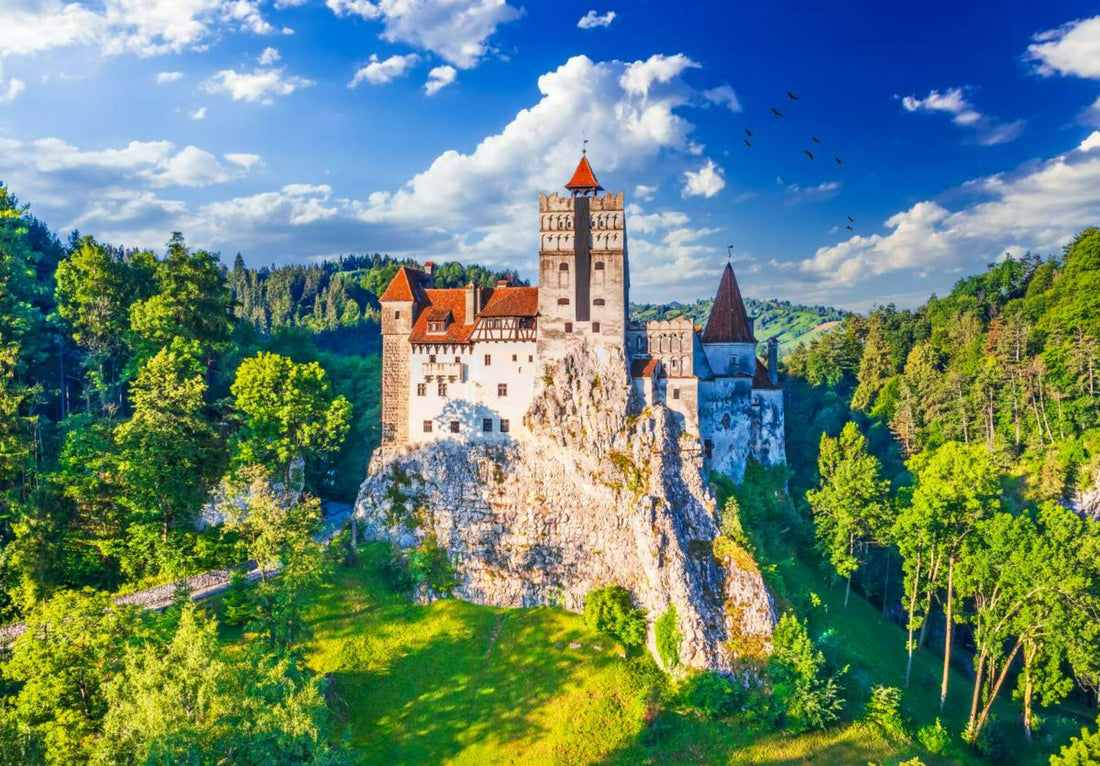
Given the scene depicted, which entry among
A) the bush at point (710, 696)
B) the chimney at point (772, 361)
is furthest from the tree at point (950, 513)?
the chimney at point (772, 361)

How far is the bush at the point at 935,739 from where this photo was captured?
133 ft

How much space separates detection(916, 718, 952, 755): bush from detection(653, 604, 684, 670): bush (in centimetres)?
1446

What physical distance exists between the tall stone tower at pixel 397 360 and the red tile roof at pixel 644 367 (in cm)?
1739

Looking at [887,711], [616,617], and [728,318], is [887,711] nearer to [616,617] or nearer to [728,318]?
[616,617]

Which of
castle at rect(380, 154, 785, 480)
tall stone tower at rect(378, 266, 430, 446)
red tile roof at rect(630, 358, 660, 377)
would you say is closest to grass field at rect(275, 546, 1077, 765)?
tall stone tower at rect(378, 266, 430, 446)

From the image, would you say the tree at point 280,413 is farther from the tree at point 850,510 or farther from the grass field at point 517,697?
the tree at point 850,510

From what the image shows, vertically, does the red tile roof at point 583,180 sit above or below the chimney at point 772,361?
above

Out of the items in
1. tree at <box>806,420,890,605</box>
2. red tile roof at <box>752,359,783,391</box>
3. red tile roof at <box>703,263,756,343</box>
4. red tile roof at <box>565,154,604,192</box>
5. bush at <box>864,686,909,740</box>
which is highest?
red tile roof at <box>565,154,604,192</box>

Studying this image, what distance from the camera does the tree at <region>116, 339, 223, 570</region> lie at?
44.1 meters

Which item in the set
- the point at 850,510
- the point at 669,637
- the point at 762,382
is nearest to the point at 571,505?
the point at 669,637

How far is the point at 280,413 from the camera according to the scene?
4878 centimetres

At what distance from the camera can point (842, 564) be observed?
52469 mm

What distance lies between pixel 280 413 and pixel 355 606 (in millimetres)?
14186

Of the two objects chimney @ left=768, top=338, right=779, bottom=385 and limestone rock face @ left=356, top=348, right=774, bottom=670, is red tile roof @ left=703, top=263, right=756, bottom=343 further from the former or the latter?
limestone rock face @ left=356, top=348, right=774, bottom=670
